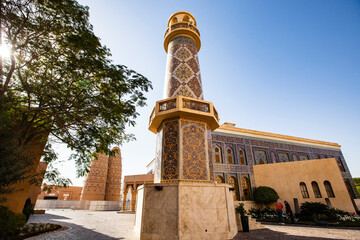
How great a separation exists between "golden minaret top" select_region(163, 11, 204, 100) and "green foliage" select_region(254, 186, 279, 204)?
1058 cm

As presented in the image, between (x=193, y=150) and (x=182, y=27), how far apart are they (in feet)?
18.0

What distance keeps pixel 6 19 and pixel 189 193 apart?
617 centimetres

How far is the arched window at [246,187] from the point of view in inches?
572

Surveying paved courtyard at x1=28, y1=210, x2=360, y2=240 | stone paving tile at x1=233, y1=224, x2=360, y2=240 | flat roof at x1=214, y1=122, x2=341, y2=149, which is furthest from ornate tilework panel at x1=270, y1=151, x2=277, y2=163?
stone paving tile at x1=233, y1=224, x2=360, y2=240

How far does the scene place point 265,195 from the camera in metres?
13.2

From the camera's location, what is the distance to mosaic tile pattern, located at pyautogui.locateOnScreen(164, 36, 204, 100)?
22.5 feet

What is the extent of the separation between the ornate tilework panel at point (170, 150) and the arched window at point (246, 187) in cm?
1159

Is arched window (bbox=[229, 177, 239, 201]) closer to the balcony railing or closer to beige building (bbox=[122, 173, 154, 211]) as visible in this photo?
beige building (bbox=[122, 173, 154, 211])

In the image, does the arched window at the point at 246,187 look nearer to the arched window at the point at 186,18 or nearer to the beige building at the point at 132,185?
the beige building at the point at 132,185

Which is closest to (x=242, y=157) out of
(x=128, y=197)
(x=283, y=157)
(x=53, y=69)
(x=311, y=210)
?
(x=283, y=157)

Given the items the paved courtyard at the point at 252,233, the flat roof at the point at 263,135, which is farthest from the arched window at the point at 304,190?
the paved courtyard at the point at 252,233

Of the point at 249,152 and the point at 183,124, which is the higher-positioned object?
the point at 249,152

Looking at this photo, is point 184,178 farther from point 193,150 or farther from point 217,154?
point 217,154

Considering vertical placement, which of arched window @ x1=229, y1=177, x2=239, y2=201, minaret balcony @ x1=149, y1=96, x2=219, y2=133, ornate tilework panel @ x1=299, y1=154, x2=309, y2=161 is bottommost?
arched window @ x1=229, y1=177, x2=239, y2=201
